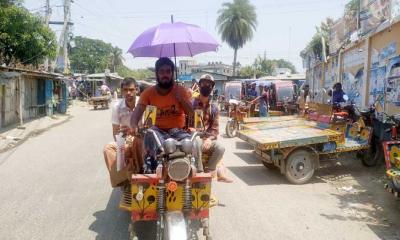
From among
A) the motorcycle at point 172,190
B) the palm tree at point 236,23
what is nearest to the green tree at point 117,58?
the palm tree at point 236,23

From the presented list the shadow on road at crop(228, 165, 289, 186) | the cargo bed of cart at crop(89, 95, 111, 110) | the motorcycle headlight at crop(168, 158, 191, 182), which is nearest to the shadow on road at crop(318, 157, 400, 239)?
the shadow on road at crop(228, 165, 289, 186)

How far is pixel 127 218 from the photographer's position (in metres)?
5.34

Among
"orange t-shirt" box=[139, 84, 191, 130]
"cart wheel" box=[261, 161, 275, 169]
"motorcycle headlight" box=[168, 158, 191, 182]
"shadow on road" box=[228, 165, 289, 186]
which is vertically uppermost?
"orange t-shirt" box=[139, 84, 191, 130]

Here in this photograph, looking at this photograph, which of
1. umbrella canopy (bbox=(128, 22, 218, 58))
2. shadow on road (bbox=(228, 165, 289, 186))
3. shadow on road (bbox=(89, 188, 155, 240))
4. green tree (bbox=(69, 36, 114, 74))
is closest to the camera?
shadow on road (bbox=(89, 188, 155, 240))

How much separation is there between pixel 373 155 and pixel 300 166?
2287 millimetres

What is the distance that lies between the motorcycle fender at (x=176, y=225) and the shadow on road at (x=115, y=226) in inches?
37.8

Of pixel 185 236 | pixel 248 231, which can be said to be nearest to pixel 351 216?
pixel 248 231

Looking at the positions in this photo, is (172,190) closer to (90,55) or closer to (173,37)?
(173,37)

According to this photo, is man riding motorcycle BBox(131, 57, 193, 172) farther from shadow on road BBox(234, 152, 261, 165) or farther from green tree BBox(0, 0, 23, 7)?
green tree BBox(0, 0, 23, 7)

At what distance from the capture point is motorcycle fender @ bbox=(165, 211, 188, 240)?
143 inches

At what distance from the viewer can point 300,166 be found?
747cm

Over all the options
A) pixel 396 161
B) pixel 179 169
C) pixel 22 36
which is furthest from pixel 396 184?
pixel 22 36

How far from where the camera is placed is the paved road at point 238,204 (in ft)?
16.3

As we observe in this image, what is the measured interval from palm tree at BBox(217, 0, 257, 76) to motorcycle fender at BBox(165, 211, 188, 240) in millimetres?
48340
